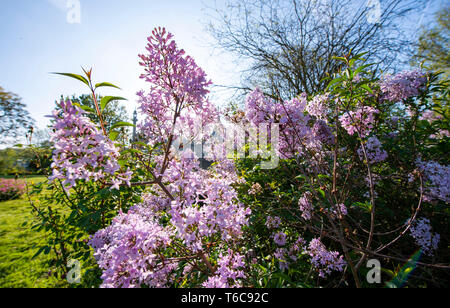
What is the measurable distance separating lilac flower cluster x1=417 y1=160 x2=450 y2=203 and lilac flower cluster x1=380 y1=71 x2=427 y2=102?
944 mm

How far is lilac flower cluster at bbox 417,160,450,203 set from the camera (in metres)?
1.69

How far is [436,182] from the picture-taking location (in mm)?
1766

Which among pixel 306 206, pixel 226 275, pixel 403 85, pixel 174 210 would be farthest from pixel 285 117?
pixel 403 85

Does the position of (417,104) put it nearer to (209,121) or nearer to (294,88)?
(209,121)

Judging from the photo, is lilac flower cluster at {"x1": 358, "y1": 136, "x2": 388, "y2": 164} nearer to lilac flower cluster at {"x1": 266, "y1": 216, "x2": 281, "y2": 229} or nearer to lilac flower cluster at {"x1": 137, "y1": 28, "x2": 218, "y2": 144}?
lilac flower cluster at {"x1": 266, "y1": 216, "x2": 281, "y2": 229}

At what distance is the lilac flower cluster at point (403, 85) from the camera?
2.31 metres

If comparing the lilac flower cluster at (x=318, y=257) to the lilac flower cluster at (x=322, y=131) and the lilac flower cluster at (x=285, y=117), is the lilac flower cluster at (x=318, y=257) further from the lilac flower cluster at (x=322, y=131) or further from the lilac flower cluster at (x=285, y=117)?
the lilac flower cluster at (x=322, y=131)

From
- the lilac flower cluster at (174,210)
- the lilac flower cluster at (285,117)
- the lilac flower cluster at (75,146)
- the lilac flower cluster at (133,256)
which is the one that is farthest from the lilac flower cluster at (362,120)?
the lilac flower cluster at (75,146)

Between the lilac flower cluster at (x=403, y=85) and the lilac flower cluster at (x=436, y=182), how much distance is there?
944 mm

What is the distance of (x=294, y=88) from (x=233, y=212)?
9712 millimetres

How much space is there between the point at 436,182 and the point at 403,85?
1269 mm

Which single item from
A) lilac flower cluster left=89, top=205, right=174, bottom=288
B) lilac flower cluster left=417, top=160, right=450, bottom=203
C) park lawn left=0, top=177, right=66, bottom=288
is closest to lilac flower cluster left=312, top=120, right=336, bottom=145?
lilac flower cluster left=417, top=160, right=450, bottom=203

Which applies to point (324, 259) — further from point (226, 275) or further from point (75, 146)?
point (75, 146)
